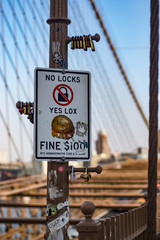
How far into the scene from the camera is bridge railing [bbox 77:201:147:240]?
13.1 ft

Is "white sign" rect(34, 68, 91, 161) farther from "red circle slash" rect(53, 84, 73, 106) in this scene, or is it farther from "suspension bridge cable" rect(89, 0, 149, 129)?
"suspension bridge cable" rect(89, 0, 149, 129)

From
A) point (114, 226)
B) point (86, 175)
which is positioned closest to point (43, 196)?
point (114, 226)

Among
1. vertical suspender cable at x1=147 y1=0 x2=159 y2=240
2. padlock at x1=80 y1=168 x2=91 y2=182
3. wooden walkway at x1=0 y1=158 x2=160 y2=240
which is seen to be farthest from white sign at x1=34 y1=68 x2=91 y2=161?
wooden walkway at x1=0 y1=158 x2=160 y2=240

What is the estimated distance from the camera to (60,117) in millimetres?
3607

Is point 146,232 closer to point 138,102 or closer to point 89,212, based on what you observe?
point 89,212

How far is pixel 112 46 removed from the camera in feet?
132

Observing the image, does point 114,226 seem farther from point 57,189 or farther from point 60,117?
point 60,117

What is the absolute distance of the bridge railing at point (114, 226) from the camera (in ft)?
13.1

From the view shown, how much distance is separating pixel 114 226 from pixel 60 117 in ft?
5.55

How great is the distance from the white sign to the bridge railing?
546 mm

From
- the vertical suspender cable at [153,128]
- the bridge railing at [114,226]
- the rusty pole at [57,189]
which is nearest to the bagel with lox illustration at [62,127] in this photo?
the rusty pole at [57,189]

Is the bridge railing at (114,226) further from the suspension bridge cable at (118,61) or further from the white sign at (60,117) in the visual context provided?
the suspension bridge cable at (118,61)

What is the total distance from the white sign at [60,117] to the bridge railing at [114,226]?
546 mm

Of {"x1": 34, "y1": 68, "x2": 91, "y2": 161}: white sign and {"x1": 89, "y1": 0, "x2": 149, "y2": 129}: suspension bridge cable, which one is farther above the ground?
{"x1": 89, "y1": 0, "x2": 149, "y2": 129}: suspension bridge cable
